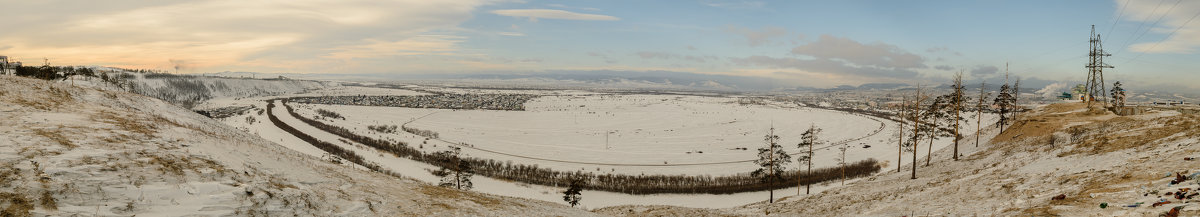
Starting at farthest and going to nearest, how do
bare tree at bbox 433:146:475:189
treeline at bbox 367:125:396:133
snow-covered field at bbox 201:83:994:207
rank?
treeline at bbox 367:125:396:133
snow-covered field at bbox 201:83:994:207
bare tree at bbox 433:146:475:189

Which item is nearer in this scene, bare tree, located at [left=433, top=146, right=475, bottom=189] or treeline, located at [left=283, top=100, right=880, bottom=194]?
bare tree, located at [left=433, top=146, right=475, bottom=189]

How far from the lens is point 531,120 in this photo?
123500 mm

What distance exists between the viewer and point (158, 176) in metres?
10.3

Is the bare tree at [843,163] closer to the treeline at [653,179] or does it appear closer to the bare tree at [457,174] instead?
the treeline at [653,179]

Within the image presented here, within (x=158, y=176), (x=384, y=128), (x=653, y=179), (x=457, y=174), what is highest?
(x=158, y=176)

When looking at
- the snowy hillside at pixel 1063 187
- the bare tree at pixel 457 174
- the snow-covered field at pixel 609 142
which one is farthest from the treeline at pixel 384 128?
the snowy hillside at pixel 1063 187

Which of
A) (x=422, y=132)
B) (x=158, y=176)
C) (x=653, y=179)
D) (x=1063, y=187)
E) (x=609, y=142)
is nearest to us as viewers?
(x=158, y=176)

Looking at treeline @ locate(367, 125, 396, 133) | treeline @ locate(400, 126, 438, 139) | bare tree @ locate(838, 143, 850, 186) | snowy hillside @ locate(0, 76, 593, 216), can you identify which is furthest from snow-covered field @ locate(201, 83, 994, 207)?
A: snowy hillside @ locate(0, 76, 593, 216)

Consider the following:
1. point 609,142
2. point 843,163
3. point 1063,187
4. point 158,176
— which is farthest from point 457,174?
point 609,142

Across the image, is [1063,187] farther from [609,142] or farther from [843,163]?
[609,142]

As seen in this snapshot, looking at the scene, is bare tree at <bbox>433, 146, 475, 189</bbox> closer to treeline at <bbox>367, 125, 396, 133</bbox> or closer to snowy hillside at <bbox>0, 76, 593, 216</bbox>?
snowy hillside at <bbox>0, 76, 593, 216</bbox>

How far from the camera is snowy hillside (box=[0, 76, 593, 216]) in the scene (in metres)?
8.93

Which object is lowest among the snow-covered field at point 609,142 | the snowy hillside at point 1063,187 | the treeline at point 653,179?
the treeline at point 653,179

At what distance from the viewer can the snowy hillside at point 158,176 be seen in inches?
352
